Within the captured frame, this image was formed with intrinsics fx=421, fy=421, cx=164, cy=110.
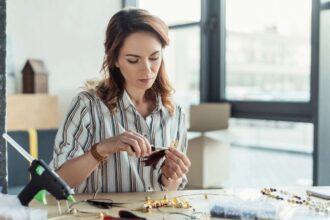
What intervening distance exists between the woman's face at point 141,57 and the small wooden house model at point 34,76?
1.37 m

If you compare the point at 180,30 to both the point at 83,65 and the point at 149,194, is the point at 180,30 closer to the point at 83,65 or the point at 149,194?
the point at 83,65

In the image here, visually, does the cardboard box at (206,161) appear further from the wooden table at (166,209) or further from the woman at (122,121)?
the wooden table at (166,209)

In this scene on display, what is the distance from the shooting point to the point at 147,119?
5.08 ft

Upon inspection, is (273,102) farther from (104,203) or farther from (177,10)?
(104,203)

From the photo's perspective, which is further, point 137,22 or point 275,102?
point 275,102

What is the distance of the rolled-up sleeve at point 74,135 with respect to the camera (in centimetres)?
137

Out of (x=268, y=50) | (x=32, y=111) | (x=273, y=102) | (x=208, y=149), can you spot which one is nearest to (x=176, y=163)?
(x=208, y=149)

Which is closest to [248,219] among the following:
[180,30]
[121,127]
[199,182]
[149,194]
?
[149,194]

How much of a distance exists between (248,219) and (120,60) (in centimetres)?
73

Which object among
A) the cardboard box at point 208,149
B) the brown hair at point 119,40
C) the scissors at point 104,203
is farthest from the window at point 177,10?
the scissors at point 104,203

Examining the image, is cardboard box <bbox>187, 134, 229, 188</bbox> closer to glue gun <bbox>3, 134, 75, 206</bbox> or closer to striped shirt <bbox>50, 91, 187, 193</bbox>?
striped shirt <bbox>50, 91, 187, 193</bbox>

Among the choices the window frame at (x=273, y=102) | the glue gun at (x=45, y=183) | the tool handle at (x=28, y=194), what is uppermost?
the window frame at (x=273, y=102)

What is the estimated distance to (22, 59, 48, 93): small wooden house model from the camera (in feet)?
8.73

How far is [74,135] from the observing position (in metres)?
1.41
